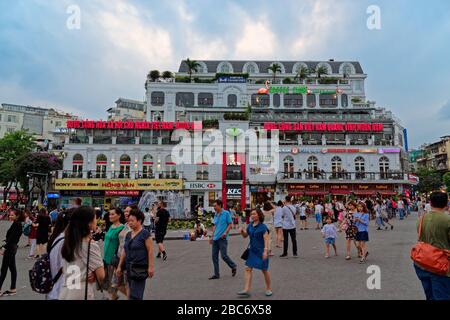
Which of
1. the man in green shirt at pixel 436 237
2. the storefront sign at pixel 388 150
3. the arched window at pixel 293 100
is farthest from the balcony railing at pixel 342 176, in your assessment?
the man in green shirt at pixel 436 237

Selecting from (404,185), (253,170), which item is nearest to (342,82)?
(404,185)

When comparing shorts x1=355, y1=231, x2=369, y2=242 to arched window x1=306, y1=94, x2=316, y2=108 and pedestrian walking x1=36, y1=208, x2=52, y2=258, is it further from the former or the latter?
arched window x1=306, y1=94, x2=316, y2=108

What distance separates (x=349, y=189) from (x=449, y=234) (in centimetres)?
3961

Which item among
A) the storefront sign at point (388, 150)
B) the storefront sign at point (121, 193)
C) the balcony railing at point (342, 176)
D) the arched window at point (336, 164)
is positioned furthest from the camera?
the arched window at point (336, 164)

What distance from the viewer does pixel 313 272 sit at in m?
8.51

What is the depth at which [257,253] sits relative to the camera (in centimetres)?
667

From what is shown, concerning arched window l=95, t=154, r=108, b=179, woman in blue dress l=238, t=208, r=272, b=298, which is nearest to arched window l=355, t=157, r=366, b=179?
arched window l=95, t=154, r=108, b=179

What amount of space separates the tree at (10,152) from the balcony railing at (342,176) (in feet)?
119

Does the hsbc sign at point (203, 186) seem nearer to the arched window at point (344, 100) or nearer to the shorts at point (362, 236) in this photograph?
the arched window at point (344, 100)

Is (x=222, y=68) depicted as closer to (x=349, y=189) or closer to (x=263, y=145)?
(x=263, y=145)

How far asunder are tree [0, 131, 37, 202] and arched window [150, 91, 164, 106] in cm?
1961

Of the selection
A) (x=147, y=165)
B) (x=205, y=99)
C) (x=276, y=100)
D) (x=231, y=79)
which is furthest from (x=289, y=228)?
(x=276, y=100)

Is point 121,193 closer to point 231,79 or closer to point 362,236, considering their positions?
point 231,79

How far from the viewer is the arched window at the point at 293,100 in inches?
2173
